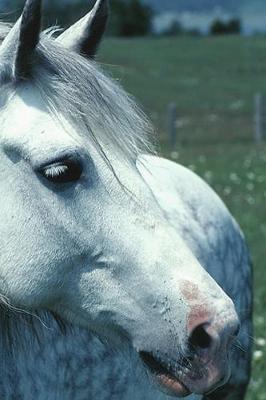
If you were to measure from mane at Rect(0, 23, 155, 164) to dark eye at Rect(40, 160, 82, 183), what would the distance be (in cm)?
12

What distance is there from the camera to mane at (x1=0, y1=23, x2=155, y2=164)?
3.23 m

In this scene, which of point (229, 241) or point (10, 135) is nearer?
point (10, 135)

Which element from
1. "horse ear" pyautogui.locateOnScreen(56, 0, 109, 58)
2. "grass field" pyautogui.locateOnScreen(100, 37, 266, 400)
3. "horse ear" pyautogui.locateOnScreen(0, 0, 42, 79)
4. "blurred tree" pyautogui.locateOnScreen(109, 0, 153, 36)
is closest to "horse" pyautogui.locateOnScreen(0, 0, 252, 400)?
"horse ear" pyautogui.locateOnScreen(0, 0, 42, 79)

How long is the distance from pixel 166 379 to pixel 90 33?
4.41 feet

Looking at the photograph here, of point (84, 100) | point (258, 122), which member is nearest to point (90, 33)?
point (84, 100)

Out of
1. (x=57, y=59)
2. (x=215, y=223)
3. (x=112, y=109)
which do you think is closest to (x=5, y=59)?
(x=57, y=59)

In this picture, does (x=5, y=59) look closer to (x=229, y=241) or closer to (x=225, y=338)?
(x=225, y=338)

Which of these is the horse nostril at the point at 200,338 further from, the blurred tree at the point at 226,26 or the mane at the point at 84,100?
the blurred tree at the point at 226,26

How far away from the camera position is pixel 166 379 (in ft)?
10.3

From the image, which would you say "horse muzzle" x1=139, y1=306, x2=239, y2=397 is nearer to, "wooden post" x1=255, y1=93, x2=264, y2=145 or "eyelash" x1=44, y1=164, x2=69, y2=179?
"eyelash" x1=44, y1=164, x2=69, y2=179

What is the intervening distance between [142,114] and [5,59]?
0.58 m

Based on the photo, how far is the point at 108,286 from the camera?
3152 millimetres

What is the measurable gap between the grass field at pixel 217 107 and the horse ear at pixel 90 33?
0.28 meters

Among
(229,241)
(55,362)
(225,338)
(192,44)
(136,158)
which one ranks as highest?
(136,158)
